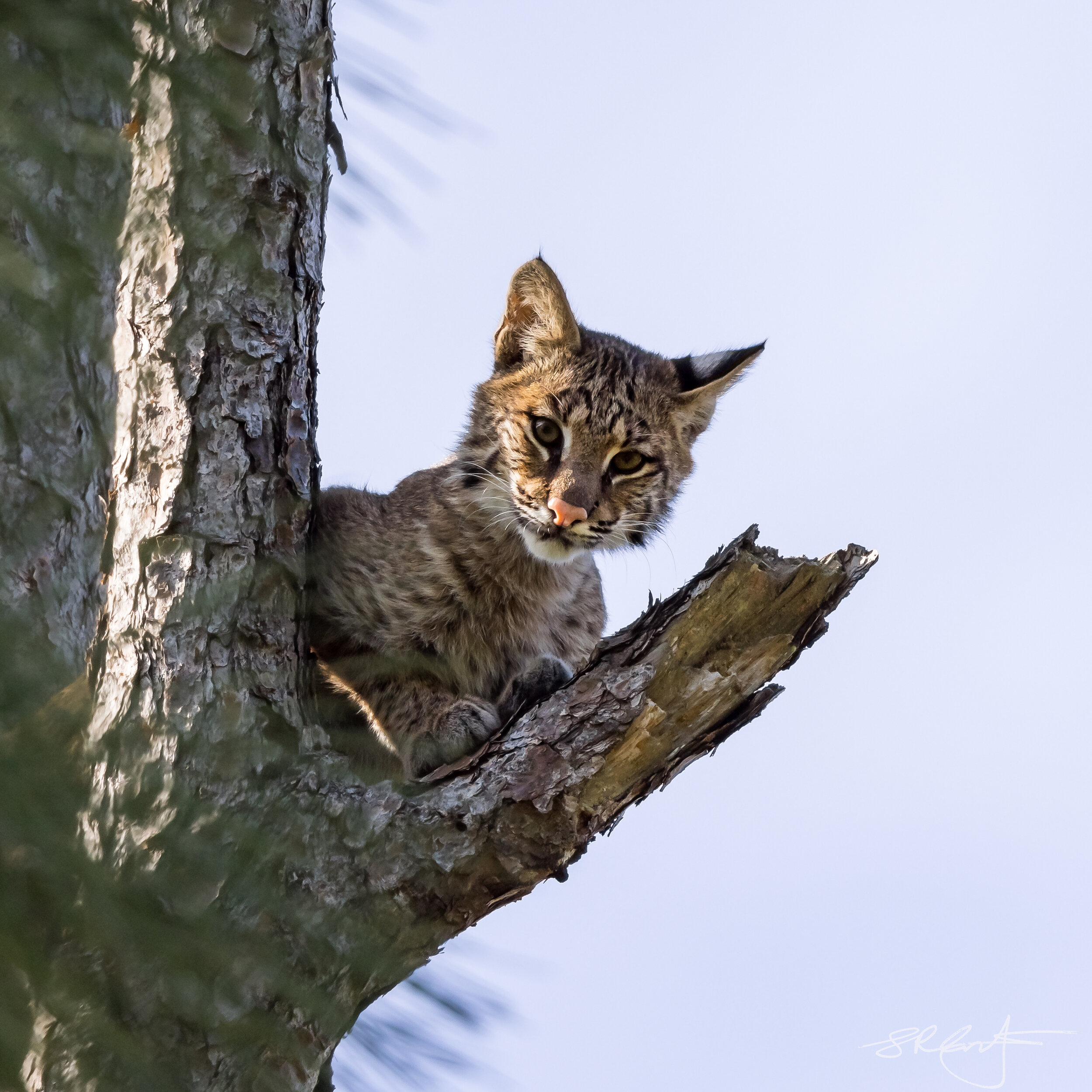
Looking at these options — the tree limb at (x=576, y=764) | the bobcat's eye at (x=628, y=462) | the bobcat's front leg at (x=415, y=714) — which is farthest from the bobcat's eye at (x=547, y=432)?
the tree limb at (x=576, y=764)

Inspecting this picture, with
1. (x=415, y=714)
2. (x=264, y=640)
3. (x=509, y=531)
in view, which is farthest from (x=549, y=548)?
(x=264, y=640)

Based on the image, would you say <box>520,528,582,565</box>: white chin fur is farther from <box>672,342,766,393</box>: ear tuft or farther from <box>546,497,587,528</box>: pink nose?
<box>672,342,766,393</box>: ear tuft

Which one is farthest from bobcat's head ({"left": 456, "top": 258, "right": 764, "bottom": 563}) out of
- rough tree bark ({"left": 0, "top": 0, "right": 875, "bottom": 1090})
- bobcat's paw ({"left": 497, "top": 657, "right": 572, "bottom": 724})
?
rough tree bark ({"left": 0, "top": 0, "right": 875, "bottom": 1090})

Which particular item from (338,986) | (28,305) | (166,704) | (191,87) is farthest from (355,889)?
(191,87)

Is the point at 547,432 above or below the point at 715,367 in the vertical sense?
below

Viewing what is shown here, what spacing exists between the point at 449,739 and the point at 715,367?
107 inches

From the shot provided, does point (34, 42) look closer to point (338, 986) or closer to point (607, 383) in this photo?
point (338, 986)

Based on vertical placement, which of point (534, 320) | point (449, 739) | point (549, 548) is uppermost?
point (534, 320)

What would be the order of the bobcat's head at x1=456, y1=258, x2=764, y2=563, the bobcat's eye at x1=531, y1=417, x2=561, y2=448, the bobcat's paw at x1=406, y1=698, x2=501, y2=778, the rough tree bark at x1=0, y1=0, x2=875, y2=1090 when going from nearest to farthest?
the rough tree bark at x1=0, y1=0, x2=875, y2=1090, the bobcat's paw at x1=406, y1=698, x2=501, y2=778, the bobcat's head at x1=456, y1=258, x2=764, y2=563, the bobcat's eye at x1=531, y1=417, x2=561, y2=448

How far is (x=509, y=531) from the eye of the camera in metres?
5.34

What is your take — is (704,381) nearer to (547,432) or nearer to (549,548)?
(547,432)

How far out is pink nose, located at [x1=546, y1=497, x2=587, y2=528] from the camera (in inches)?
198

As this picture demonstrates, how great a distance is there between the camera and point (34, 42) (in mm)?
1536

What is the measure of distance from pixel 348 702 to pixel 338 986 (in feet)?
5.77
